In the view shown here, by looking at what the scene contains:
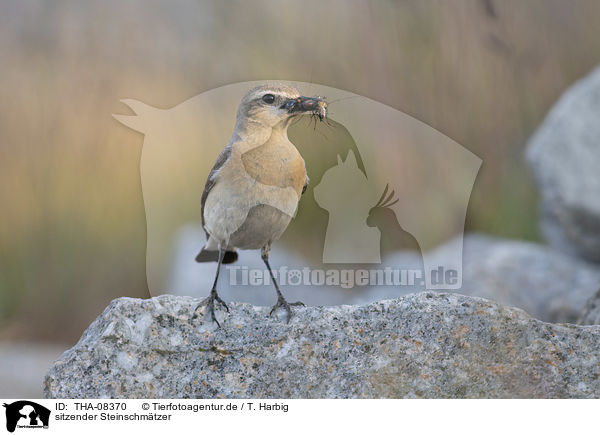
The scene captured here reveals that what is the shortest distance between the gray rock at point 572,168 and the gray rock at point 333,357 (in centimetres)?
193

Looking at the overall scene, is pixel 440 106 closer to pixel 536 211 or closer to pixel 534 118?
A: pixel 534 118

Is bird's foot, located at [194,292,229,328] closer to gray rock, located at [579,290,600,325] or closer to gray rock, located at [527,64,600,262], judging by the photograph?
gray rock, located at [579,290,600,325]

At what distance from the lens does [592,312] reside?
2.94 m

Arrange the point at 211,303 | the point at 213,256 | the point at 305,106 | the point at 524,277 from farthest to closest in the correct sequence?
the point at 524,277, the point at 213,256, the point at 211,303, the point at 305,106

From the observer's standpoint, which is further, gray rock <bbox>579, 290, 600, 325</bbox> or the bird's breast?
gray rock <bbox>579, 290, 600, 325</bbox>

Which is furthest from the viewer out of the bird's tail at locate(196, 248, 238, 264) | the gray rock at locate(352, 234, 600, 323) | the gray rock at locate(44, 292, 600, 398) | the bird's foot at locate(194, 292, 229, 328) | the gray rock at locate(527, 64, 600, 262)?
the gray rock at locate(527, 64, 600, 262)

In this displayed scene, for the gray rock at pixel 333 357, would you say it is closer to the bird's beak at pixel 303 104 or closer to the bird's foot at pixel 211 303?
the bird's foot at pixel 211 303

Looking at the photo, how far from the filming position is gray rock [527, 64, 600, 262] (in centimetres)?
416

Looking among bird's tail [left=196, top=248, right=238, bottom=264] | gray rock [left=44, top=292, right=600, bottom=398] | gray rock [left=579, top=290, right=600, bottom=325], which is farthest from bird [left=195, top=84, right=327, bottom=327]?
gray rock [left=579, top=290, right=600, bottom=325]

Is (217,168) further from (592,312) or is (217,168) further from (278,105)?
(592,312)

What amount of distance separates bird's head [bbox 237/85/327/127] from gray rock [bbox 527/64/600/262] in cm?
238

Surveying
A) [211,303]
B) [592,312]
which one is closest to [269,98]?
[211,303]

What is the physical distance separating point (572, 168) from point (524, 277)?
2.43 ft

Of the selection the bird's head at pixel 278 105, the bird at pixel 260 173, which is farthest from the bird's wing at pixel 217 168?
the bird's head at pixel 278 105
